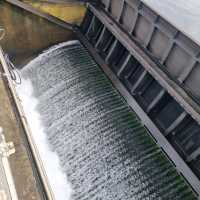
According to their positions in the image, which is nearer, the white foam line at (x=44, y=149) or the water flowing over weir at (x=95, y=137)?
the water flowing over weir at (x=95, y=137)

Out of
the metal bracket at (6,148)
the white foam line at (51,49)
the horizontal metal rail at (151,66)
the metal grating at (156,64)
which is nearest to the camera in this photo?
the metal bracket at (6,148)

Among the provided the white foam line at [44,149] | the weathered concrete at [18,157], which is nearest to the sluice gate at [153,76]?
the white foam line at [44,149]

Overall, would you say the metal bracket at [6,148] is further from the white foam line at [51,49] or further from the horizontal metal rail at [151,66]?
the white foam line at [51,49]

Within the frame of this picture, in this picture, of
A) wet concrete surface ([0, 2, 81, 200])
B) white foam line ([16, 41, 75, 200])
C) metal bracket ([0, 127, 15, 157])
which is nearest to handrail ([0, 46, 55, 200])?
wet concrete surface ([0, 2, 81, 200])

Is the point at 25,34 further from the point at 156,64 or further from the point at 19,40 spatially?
the point at 156,64

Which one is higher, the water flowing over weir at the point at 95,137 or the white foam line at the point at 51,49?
the white foam line at the point at 51,49

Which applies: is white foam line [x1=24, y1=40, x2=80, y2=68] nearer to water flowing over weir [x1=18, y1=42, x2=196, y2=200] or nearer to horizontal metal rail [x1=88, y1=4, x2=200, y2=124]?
water flowing over weir [x1=18, y1=42, x2=196, y2=200]

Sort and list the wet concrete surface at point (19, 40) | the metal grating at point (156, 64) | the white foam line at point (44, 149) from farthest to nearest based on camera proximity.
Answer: the white foam line at point (44, 149)
the metal grating at point (156, 64)
the wet concrete surface at point (19, 40)
